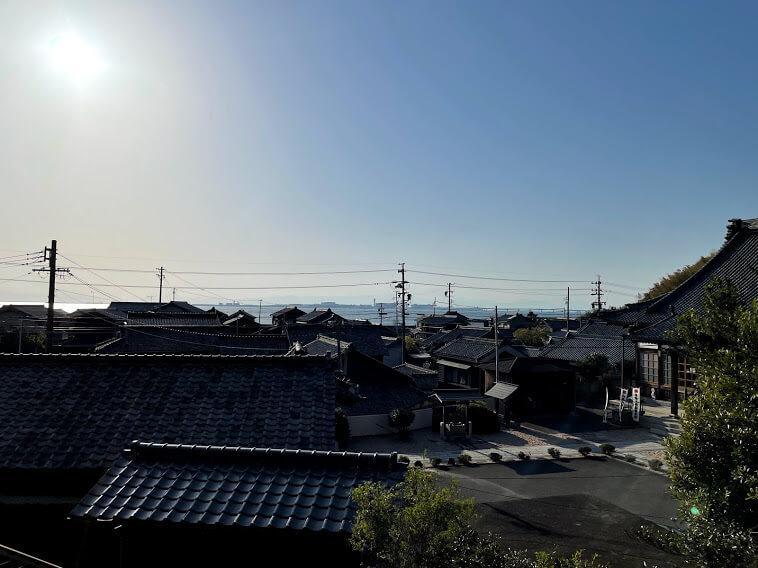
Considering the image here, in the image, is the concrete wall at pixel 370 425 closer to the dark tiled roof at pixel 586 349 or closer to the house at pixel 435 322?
the dark tiled roof at pixel 586 349

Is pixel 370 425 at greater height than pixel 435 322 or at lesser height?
lesser

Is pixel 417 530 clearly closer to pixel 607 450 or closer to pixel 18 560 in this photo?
pixel 18 560

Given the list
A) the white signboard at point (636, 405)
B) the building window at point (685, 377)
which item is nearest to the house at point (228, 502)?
the building window at point (685, 377)

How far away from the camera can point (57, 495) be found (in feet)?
26.8

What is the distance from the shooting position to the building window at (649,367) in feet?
107

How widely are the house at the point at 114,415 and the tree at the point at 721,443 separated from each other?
5.77 m

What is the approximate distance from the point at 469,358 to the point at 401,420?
1200cm

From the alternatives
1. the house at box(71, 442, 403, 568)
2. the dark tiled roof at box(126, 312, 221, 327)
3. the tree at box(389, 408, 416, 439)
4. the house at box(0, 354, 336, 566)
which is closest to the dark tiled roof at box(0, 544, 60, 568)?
the house at box(71, 442, 403, 568)

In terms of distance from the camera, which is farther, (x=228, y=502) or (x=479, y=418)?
(x=479, y=418)

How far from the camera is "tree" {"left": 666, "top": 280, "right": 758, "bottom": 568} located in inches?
216

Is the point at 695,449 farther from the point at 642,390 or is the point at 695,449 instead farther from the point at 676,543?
the point at 642,390

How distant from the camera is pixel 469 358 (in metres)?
36.3

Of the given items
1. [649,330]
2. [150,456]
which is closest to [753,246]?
[649,330]

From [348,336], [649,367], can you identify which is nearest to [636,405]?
[649,367]
